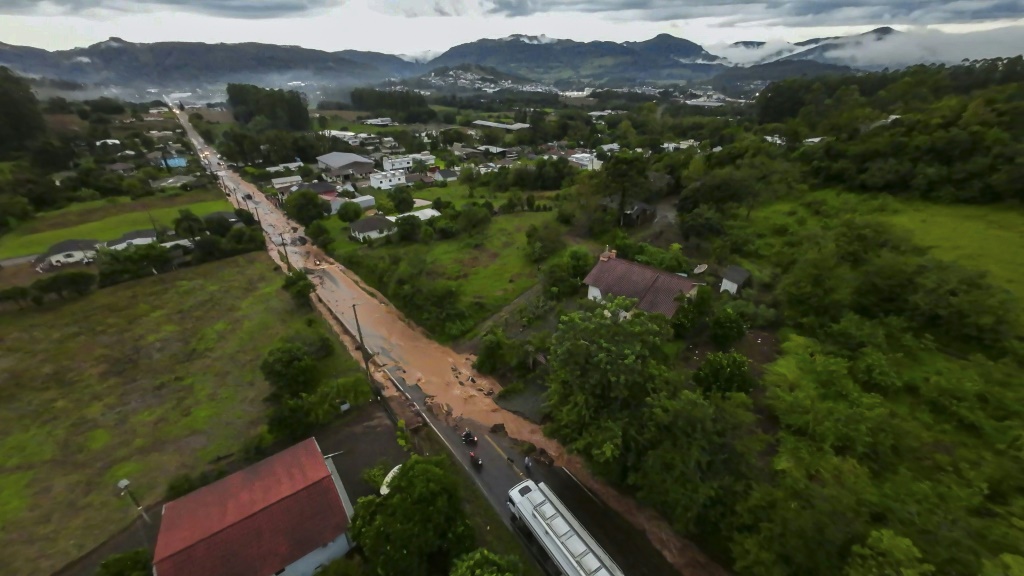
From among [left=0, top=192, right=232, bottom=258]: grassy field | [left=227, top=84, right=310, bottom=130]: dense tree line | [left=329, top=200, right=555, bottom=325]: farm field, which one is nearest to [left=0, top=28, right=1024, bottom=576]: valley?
[left=329, top=200, right=555, bottom=325]: farm field

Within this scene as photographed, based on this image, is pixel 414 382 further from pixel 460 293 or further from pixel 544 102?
pixel 544 102

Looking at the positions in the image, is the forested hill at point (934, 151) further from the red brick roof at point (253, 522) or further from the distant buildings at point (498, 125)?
the distant buildings at point (498, 125)

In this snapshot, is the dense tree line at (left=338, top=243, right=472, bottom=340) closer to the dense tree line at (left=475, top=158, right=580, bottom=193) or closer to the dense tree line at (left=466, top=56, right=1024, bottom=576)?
the dense tree line at (left=466, top=56, right=1024, bottom=576)

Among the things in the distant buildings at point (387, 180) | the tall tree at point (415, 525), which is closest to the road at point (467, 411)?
the tall tree at point (415, 525)

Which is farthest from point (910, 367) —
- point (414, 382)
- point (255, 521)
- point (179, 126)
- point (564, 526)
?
point (179, 126)

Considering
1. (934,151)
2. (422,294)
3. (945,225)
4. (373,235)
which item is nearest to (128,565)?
(422,294)

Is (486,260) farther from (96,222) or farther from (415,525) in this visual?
(96,222)
